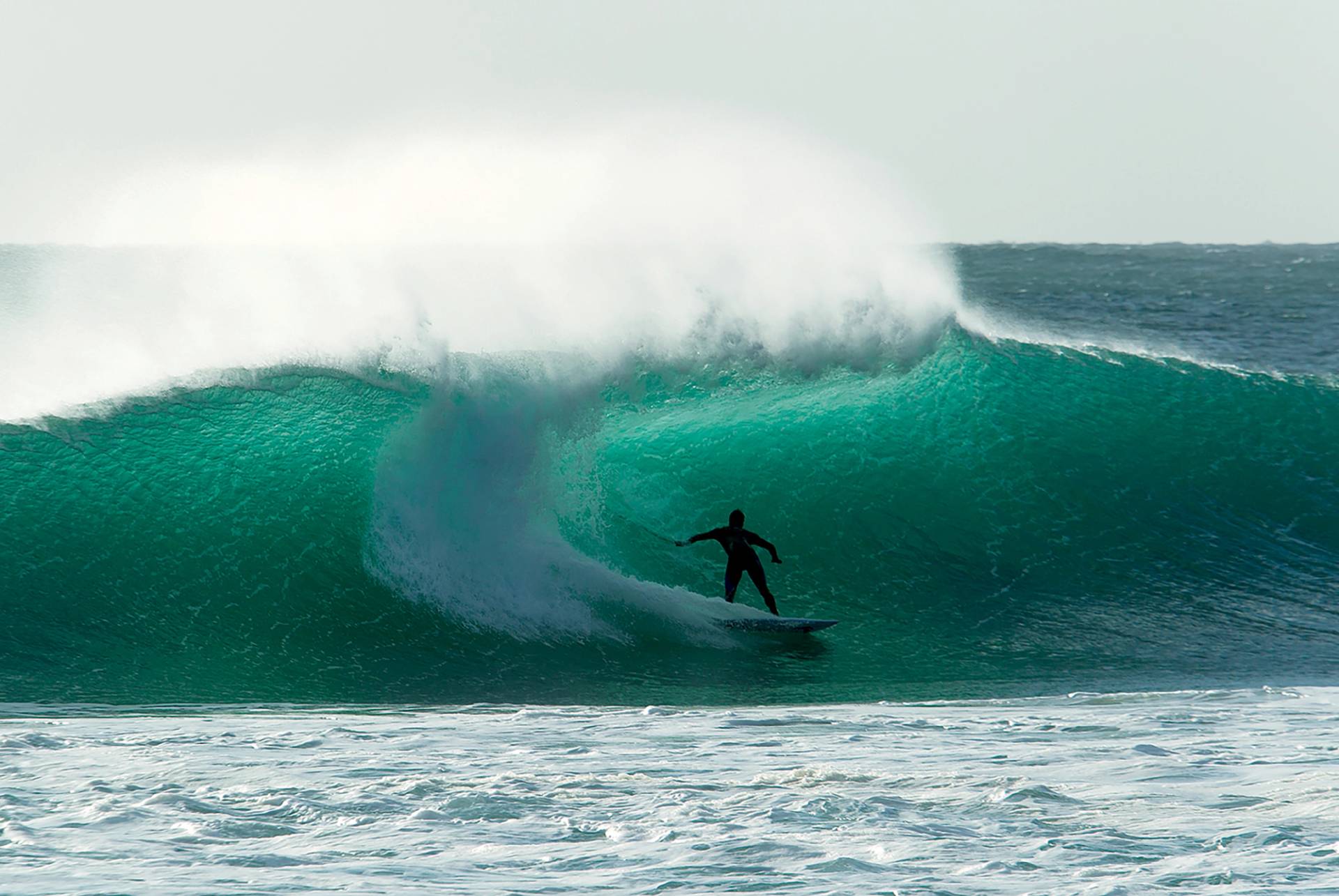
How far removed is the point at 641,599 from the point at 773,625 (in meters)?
0.84

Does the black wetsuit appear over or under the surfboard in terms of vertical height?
over

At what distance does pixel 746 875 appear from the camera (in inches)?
150

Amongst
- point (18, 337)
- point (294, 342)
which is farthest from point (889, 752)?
point (18, 337)

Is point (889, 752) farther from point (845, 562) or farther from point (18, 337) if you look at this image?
point (18, 337)

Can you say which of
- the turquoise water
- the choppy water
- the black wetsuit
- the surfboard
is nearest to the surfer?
the black wetsuit

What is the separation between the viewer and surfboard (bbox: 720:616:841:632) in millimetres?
8203

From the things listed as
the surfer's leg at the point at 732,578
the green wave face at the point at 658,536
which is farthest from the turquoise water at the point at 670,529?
the surfer's leg at the point at 732,578

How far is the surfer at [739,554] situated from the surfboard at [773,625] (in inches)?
7.1

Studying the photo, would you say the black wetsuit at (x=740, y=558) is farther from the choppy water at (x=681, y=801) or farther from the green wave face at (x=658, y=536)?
the choppy water at (x=681, y=801)

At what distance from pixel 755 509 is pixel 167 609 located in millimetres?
4059

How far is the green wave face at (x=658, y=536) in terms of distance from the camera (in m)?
7.64

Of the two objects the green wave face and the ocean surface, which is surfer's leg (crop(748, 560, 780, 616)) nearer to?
the ocean surface

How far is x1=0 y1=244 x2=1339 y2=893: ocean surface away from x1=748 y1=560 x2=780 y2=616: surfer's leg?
208 millimetres

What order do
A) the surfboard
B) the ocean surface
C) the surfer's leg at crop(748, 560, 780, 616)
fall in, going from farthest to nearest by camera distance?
1. the surfer's leg at crop(748, 560, 780, 616)
2. the surfboard
3. the ocean surface
